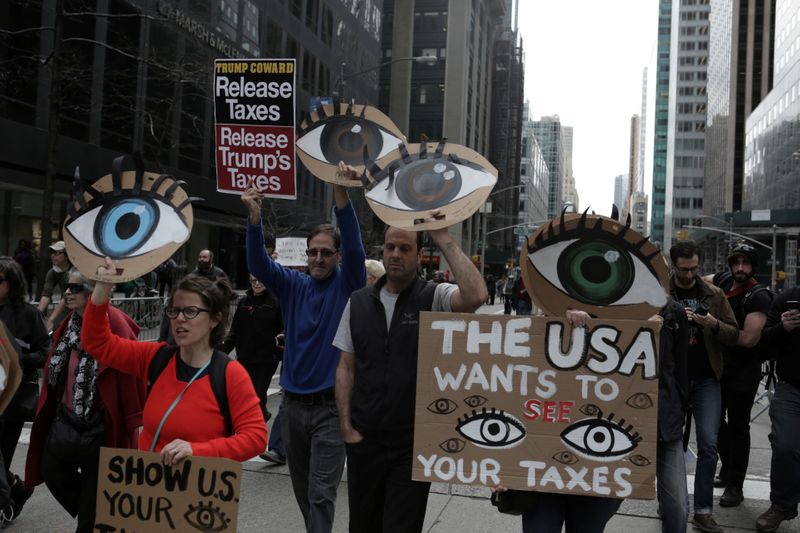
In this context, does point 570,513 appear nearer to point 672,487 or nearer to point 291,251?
point 672,487

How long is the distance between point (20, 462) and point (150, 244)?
457 centimetres

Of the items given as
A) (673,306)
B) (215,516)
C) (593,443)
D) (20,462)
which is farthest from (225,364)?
(20,462)

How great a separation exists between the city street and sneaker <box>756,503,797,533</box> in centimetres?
12

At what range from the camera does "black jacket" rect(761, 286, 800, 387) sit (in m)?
5.33

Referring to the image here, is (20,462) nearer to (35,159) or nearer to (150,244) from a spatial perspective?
(150,244)

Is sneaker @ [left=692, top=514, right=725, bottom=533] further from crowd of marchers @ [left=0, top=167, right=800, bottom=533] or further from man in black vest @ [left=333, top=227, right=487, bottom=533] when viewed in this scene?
man in black vest @ [left=333, top=227, right=487, bottom=533]

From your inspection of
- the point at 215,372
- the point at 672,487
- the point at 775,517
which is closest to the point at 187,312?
the point at 215,372

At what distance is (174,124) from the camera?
89.7 ft

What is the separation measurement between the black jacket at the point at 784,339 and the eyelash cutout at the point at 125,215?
13.8ft

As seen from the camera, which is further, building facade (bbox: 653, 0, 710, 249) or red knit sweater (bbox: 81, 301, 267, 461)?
building facade (bbox: 653, 0, 710, 249)

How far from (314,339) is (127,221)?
1.21 m

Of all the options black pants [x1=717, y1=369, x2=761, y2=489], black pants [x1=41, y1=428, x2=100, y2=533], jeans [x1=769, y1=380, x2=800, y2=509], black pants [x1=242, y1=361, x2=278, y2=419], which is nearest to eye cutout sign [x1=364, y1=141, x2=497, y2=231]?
black pants [x1=41, y1=428, x2=100, y2=533]

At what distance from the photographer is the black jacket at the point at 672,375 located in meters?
4.14

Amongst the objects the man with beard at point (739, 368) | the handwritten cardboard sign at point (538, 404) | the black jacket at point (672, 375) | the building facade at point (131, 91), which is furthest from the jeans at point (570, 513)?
the building facade at point (131, 91)
